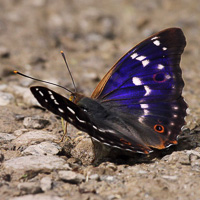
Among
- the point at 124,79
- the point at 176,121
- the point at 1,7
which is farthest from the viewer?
the point at 1,7

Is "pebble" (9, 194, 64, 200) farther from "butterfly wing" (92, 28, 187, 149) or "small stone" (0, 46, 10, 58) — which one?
"small stone" (0, 46, 10, 58)

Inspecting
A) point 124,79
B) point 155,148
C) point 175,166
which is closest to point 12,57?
point 124,79

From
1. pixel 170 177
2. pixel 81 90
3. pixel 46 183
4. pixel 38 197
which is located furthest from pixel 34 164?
pixel 81 90

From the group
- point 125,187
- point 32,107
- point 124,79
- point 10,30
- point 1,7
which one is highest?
point 1,7

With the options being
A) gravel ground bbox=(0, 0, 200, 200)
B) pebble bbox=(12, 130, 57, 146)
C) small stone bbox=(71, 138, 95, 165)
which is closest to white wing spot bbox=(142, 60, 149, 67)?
gravel ground bbox=(0, 0, 200, 200)

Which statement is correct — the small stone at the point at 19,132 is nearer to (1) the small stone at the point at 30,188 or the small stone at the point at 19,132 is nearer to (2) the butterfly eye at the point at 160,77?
(1) the small stone at the point at 30,188

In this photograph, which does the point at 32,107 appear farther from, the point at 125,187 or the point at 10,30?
the point at 10,30
